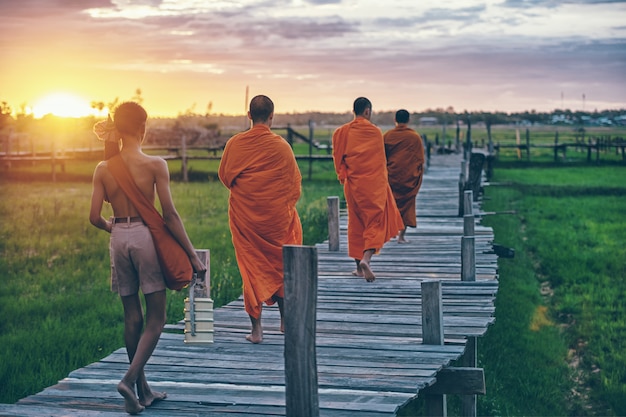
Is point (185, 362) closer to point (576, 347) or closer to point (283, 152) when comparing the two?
point (283, 152)

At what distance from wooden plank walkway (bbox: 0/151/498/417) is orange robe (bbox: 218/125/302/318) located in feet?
1.73

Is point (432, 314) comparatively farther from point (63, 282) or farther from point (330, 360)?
point (63, 282)

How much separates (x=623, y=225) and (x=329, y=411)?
52.0 ft

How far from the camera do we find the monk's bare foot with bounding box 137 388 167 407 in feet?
15.4

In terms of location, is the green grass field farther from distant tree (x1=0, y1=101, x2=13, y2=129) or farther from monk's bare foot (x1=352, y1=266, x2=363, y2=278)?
distant tree (x1=0, y1=101, x2=13, y2=129)

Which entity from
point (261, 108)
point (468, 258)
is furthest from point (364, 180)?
point (261, 108)

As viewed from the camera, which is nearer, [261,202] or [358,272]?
[261,202]

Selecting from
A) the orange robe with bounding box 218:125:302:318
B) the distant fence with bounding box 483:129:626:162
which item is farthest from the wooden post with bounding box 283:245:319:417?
the distant fence with bounding box 483:129:626:162

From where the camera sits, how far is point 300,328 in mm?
4000

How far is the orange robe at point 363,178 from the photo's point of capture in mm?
8523

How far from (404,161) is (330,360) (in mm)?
5157

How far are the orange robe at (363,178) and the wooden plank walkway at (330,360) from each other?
514 mm

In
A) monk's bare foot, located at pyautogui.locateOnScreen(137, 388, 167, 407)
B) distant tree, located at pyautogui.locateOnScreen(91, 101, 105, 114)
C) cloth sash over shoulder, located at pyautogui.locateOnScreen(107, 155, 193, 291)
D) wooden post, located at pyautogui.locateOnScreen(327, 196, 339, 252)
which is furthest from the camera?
distant tree, located at pyautogui.locateOnScreen(91, 101, 105, 114)

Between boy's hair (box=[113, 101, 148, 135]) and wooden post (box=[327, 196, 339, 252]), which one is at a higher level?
boy's hair (box=[113, 101, 148, 135])
